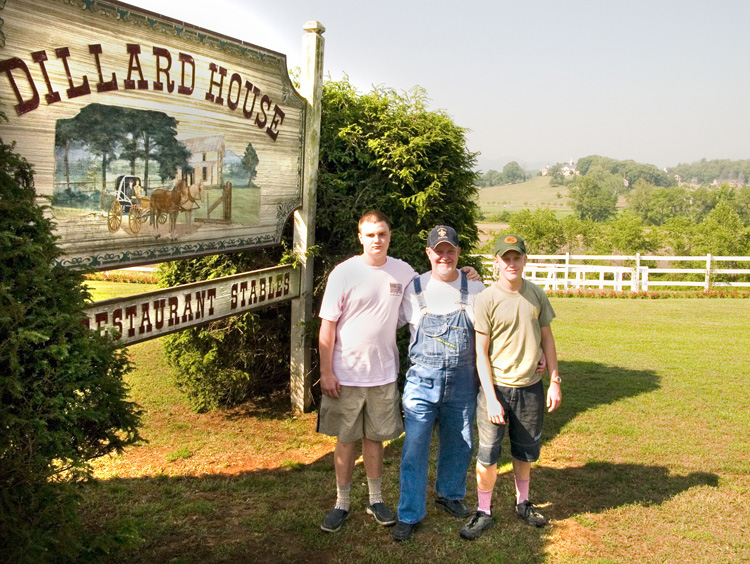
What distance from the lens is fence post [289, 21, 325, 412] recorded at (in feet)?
20.2

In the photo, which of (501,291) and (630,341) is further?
(630,341)

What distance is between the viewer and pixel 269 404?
6801 mm

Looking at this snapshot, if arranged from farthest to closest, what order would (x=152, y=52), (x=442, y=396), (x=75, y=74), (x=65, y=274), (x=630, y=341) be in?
(x=630, y=341), (x=152, y=52), (x=442, y=396), (x=75, y=74), (x=65, y=274)

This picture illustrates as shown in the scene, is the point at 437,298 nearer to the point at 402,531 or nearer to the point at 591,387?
the point at 402,531

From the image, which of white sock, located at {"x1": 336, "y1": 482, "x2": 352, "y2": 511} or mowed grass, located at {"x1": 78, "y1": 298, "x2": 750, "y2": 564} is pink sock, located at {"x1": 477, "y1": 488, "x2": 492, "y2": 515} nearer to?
mowed grass, located at {"x1": 78, "y1": 298, "x2": 750, "y2": 564}

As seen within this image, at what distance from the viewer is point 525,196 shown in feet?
488

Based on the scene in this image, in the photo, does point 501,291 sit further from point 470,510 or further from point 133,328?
point 133,328

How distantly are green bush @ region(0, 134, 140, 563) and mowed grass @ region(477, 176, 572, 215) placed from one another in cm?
11743

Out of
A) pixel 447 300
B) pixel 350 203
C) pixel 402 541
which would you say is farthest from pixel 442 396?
pixel 350 203

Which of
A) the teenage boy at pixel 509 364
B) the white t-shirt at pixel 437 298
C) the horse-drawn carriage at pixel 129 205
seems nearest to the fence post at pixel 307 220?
the horse-drawn carriage at pixel 129 205

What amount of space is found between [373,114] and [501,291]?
3.08m

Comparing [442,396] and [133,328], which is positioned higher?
[133,328]

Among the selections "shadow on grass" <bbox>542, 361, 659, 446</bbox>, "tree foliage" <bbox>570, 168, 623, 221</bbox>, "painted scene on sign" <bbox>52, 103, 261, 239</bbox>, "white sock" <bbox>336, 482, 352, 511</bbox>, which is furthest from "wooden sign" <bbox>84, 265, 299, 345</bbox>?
"tree foliage" <bbox>570, 168, 623, 221</bbox>

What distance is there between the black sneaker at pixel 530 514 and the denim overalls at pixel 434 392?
543mm
